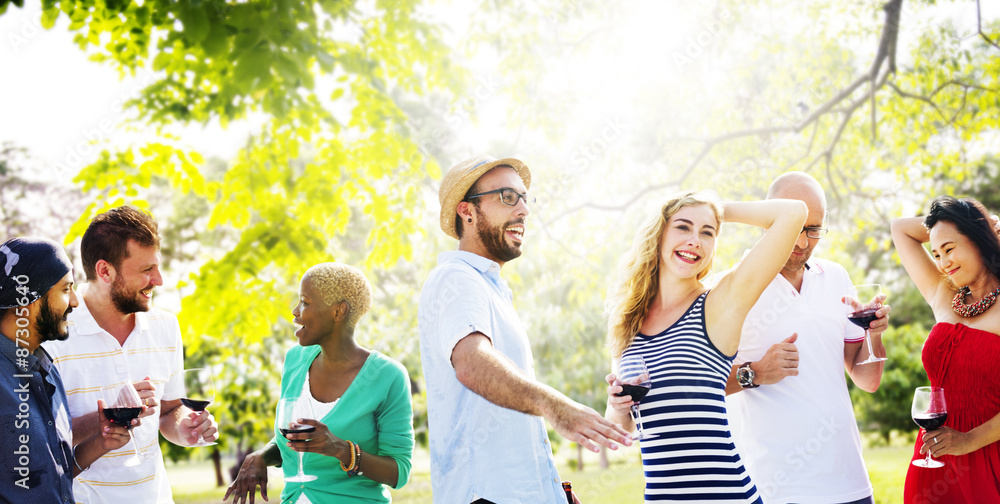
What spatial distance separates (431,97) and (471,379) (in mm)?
16227

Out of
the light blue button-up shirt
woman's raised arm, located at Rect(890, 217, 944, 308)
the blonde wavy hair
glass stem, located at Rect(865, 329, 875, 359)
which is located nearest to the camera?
the light blue button-up shirt

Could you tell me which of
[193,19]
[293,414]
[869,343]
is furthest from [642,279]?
[193,19]

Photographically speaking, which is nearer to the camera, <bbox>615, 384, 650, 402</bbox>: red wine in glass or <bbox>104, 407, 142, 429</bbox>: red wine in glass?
<bbox>615, 384, 650, 402</bbox>: red wine in glass

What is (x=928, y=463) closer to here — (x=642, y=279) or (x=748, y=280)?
(x=748, y=280)

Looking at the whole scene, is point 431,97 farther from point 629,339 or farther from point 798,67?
point 629,339

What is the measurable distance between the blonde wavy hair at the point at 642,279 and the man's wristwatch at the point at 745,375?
41 cm

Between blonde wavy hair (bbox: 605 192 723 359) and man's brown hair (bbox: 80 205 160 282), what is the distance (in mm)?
1972

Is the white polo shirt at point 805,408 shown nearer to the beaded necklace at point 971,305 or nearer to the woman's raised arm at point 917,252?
the beaded necklace at point 971,305

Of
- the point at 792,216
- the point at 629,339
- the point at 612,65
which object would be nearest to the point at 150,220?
the point at 629,339

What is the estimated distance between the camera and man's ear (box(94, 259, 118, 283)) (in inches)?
112

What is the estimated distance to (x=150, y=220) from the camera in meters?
2.97

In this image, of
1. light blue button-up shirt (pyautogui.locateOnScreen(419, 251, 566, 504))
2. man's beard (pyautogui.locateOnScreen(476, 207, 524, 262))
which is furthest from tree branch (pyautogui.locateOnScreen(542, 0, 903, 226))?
light blue button-up shirt (pyautogui.locateOnScreen(419, 251, 566, 504))

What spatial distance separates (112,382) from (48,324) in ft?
1.69

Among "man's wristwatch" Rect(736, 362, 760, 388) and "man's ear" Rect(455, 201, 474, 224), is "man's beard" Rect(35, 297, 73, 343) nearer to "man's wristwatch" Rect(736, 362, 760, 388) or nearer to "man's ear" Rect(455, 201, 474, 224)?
"man's ear" Rect(455, 201, 474, 224)
